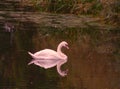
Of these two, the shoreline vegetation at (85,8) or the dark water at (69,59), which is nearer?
the dark water at (69,59)

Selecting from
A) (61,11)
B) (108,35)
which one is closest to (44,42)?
(108,35)

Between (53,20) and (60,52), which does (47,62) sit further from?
(53,20)

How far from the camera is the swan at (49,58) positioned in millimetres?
13123

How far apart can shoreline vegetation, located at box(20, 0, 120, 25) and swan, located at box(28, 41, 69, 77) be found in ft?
18.5

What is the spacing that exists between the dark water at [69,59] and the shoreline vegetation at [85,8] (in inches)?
43.8

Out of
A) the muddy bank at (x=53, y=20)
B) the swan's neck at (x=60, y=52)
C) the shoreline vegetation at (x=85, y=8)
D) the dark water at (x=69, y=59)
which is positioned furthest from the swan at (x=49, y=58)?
the shoreline vegetation at (x=85, y=8)

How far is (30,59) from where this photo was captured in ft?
43.4

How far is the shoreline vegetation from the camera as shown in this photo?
63.8 feet

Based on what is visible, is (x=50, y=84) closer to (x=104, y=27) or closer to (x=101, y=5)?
(x=104, y=27)

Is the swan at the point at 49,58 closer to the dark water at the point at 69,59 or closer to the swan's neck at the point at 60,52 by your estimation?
the swan's neck at the point at 60,52

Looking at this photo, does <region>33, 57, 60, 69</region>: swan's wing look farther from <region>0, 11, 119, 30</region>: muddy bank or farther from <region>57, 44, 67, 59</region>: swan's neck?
<region>0, 11, 119, 30</region>: muddy bank

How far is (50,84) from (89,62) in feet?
8.63

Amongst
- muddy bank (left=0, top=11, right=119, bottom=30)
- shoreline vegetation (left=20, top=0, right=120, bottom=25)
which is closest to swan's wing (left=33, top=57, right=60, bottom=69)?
muddy bank (left=0, top=11, right=119, bottom=30)

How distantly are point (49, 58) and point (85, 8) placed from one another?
7.97 m
